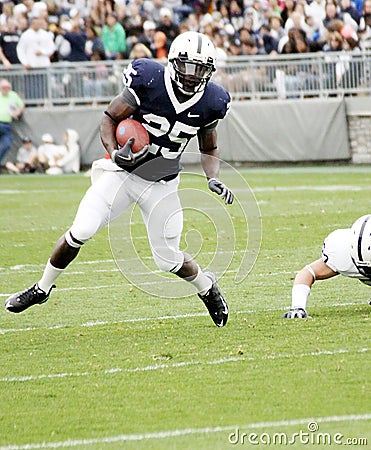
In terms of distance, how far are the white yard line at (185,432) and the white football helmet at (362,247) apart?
1674 mm

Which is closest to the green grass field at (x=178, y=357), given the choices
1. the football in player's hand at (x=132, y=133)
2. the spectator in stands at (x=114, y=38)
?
the football in player's hand at (x=132, y=133)

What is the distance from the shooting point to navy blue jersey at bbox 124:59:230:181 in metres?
5.69

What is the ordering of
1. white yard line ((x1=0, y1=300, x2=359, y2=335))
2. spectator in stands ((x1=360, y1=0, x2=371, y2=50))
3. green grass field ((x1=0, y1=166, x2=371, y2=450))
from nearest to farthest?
green grass field ((x1=0, y1=166, x2=371, y2=450)) → white yard line ((x1=0, y1=300, x2=359, y2=335)) → spectator in stands ((x1=360, y1=0, x2=371, y2=50))

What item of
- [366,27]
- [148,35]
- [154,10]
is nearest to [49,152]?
[148,35]

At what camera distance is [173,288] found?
7.27m

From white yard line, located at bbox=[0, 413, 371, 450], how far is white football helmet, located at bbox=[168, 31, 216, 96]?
7.05ft

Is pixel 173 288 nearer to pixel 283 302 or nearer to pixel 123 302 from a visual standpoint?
pixel 123 302

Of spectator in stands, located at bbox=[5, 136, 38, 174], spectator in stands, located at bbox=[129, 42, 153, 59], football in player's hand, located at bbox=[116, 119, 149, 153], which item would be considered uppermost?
football in player's hand, located at bbox=[116, 119, 149, 153]

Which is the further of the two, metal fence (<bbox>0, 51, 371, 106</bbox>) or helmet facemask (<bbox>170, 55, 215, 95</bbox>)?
metal fence (<bbox>0, 51, 371, 106</bbox>)

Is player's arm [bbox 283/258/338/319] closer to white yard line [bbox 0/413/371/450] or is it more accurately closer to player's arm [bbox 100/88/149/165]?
player's arm [bbox 100/88/149/165]

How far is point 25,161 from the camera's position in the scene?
17.1m

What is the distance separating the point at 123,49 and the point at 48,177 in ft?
8.13

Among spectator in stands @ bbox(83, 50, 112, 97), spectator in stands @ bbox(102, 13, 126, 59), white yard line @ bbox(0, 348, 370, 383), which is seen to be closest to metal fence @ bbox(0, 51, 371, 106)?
spectator in stands @ bbox(83, 50, 112, 97)

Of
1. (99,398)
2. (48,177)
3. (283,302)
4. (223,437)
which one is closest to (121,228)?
(283,302)
